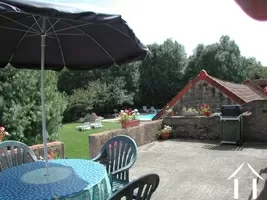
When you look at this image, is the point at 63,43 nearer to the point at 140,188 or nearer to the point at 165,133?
the point at 140,188

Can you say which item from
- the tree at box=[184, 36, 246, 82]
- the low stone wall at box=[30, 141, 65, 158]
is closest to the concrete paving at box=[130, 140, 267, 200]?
the low stone wall at box=[30, 141, 65, 158]

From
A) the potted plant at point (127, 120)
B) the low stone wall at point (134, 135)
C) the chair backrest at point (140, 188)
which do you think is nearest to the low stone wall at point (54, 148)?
the low stone wall at point (134, 135)

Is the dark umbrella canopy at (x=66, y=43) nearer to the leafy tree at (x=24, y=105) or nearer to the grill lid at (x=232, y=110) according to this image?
the leafy tree at (x=24, y=105)

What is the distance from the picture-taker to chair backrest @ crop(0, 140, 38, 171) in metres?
3.74

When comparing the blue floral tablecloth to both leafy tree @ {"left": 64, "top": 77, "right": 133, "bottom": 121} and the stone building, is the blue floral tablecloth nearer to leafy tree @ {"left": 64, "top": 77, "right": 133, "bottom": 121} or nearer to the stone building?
the stone building

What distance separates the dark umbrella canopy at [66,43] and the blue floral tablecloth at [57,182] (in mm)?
1548

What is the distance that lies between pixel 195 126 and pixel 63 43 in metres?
6.47

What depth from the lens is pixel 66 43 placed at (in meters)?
3.96

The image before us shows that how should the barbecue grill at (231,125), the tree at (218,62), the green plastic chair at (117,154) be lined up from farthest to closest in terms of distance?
the tree at (218,62), the barbecue grill at (231,125), the green plastic chair at (117,154)

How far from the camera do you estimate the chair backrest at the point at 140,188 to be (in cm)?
187

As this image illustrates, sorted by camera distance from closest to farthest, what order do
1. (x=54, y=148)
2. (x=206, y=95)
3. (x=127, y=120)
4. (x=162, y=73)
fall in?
1. (x=54, y=148)
2. (x=127, y=120)
3. (x=206, y=95)
4. (x=162, y=73)

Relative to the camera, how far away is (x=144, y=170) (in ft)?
19.1

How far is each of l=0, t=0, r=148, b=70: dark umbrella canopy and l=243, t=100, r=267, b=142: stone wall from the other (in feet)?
20.1

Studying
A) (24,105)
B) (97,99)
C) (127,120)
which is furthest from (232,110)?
(97,99)
